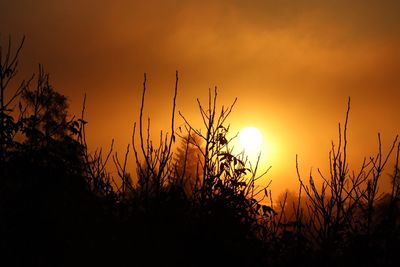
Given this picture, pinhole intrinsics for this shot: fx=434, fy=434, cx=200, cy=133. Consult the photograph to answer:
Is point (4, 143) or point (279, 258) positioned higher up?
point (4, 143)

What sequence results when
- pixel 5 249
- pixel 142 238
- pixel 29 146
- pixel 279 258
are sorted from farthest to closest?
1. pixel 279 258
2. pixel 29 146
3. pixel 142 238
4. pixel 5 249

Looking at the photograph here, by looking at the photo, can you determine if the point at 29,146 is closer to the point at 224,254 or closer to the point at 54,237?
the point at 54,237

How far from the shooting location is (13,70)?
25.5 ft

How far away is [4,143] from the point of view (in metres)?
7.18

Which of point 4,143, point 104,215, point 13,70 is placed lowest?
point 104,215

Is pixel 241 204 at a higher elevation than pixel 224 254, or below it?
higher

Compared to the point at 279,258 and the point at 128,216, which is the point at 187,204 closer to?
the point at 128,216

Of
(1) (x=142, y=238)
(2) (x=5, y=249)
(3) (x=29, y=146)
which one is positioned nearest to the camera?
(2) (x=5, y=249)

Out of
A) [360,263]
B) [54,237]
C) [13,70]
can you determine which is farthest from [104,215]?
[360,263]

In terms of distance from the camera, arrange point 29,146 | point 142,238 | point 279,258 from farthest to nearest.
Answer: point 279,258
point 29,146
point 142,238

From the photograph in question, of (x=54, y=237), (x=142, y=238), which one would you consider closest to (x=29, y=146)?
(x=54, y=237)

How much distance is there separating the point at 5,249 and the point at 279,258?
16.3 feet

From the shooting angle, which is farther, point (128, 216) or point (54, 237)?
point (128, 216)

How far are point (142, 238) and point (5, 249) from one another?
2.04 meters
